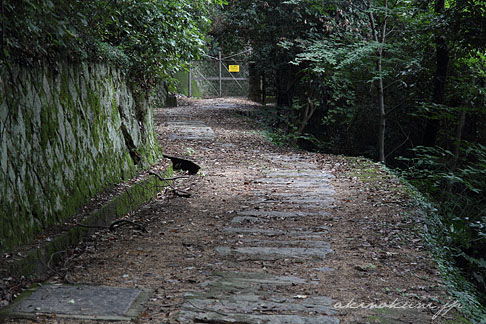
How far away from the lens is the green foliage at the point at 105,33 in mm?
3027

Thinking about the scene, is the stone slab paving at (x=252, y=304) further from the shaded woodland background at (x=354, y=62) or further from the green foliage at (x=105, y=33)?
the green foliage at (x=105, y=33)

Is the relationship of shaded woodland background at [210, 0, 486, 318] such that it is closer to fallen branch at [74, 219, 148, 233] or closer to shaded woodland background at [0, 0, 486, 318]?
shaded woodland background at [0, 0, 486, 318]

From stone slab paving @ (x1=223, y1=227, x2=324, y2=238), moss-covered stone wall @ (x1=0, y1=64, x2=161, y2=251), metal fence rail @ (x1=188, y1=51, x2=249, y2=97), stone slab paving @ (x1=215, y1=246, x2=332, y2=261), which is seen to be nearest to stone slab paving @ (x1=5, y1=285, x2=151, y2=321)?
moss-covered stone wall @ (x1=0, y1=64, x2=161, y2=251)

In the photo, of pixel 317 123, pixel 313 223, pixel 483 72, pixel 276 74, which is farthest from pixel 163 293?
pixel 276 74

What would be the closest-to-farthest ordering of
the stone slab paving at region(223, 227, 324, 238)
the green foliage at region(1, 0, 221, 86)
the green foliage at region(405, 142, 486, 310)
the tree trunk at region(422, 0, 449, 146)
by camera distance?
the green foliage at region(1, 0, 221, 86) < the stone slab paving at region(223, 227, 324, 238) < the green foliage at region(405, 142, 486, 310) < the tree trunk at region(422, 0, 449, 146)

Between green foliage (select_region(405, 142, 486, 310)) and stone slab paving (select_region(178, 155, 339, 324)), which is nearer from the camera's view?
stone slab paving (select_region(178, 155, 339, 324))

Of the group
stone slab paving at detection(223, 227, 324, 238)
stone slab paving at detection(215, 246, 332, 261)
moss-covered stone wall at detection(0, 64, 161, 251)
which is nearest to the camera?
moss-covered stone wall at detection(0, 64, 161, 251)

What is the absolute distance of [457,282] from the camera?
3.80m

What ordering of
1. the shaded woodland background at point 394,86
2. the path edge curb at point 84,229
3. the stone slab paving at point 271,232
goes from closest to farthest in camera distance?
the path edge curb at point 84,229 < the stone slab paving at point 271,232 < the shaded woodland background at point 394,86

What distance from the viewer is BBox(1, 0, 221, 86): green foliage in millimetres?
3027

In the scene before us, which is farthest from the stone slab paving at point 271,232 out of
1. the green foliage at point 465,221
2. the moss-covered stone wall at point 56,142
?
the moss-covered stone wall at point 56,142

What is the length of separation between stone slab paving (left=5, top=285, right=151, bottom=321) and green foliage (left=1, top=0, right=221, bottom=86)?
5.08ft

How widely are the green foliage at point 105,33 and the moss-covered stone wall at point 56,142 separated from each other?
18cm

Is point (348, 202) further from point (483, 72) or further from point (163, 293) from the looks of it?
point (483, 72)
